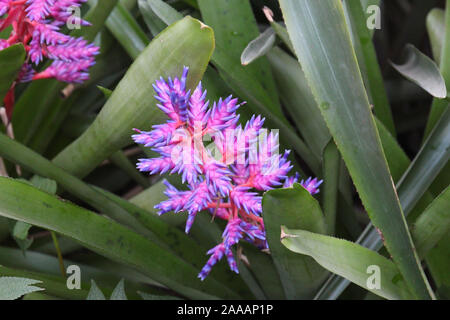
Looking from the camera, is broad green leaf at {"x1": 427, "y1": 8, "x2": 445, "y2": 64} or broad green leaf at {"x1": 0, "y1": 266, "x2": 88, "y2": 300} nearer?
broad green leaf at {"x1": 0, "y1": 266, "x2": 88, "y2": 300}

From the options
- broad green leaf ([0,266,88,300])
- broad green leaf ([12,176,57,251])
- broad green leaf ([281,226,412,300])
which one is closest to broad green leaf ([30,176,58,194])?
broad green leaf ([12,176,57,251])

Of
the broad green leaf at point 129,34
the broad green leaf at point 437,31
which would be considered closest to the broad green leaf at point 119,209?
the broad green leaf at point 129,34

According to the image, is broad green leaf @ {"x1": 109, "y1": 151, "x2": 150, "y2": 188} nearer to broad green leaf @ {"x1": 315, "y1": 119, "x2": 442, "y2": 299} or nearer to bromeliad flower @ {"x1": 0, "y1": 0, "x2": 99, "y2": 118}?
bromeliad flower @ {"x1": 0, "y1": 0, "x2": 99, "y2": 118}

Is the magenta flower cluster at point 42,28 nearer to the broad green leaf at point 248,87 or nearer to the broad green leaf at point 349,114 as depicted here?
the broad green leaf at point 248,87

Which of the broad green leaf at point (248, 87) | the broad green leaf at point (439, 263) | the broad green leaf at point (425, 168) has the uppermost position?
the broad green leaf at point (248, 87)
